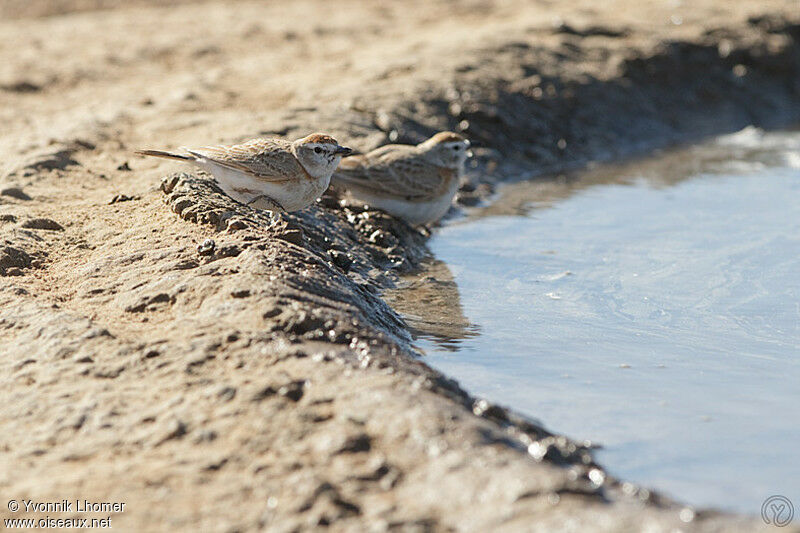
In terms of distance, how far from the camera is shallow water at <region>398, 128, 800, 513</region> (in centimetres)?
504

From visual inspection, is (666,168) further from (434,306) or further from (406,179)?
(434,306)

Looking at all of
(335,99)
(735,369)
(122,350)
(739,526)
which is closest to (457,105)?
(335,99)

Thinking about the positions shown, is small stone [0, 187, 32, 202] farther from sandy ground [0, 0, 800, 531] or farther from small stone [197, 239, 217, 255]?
small stone [197, 239, 217, 255]

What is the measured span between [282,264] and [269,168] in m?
1.15

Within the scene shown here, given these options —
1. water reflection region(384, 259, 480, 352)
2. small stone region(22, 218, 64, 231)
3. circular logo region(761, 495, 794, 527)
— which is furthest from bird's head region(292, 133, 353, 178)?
circular logo region(761, 495, 794, 527)

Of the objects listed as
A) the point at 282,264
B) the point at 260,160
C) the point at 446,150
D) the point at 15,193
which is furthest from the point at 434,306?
the point at 15,193

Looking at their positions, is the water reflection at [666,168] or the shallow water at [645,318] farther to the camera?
the water reflection at [666,168]

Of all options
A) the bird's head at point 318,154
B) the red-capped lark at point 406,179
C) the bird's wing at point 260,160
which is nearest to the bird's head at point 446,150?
the red-capped lark at point 406,179

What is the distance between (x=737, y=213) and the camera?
9.80 metres

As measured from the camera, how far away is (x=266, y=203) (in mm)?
7070

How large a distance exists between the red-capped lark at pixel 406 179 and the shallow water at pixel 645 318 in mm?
422

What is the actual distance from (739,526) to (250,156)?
406 cm

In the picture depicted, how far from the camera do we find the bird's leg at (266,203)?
7004 mm

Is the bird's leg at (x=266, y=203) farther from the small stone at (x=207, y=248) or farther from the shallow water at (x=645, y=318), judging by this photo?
the shallow water at (x=645, y=318)
